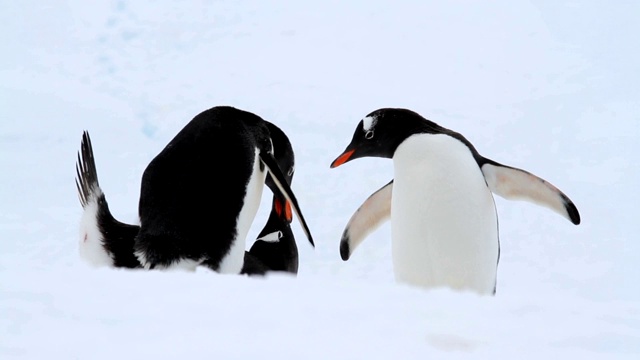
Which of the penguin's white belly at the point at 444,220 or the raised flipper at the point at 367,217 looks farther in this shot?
the raised flipper at the point at 367,217

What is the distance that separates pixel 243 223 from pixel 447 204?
636 mm

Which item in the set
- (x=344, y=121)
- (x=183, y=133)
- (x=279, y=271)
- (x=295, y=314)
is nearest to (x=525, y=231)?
(x=344, y=121)

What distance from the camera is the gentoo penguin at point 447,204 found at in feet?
8.71

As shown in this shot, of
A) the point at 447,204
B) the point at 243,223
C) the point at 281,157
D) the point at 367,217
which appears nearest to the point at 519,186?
the point at 447,204

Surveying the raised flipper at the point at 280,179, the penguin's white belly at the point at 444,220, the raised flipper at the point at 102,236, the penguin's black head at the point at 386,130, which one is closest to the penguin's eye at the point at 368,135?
the penguin's black head at the point at 386,130

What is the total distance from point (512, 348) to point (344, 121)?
1002cm

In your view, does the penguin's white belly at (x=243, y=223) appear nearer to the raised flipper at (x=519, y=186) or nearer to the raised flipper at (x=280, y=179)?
the raised flipper at (x=280, y=179)

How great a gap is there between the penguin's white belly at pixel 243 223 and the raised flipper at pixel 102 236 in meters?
0.25

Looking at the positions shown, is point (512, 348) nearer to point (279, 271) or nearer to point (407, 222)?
point (407, 222)

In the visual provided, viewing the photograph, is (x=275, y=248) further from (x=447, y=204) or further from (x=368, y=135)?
(x=447, y=204)

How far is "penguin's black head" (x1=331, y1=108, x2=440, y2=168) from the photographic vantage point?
9.38ft

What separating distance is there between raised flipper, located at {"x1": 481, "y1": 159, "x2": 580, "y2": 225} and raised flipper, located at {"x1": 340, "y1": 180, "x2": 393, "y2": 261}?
454 millimetres

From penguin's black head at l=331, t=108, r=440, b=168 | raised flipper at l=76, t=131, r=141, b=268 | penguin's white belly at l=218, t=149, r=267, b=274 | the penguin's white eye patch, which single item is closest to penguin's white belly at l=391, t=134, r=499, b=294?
penguin's black head at l=331, t=108, r=440, b=168

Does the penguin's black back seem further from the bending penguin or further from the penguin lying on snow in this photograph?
the bending penguin
